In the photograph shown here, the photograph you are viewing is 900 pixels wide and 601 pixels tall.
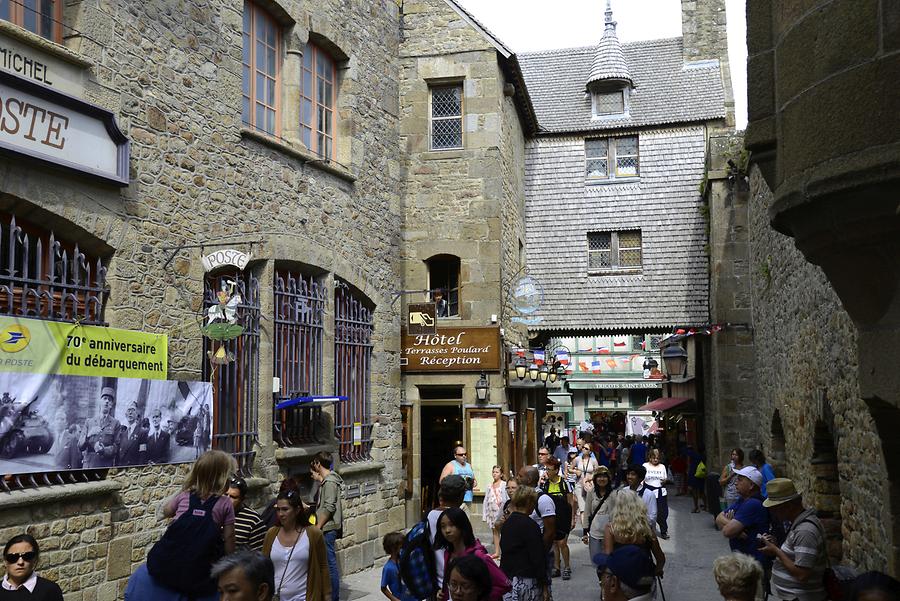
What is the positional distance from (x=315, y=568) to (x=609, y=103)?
18731mm

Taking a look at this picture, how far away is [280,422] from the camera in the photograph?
36.6 feet

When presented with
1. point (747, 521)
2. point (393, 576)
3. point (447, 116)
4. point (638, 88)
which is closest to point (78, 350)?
point (393, 576)

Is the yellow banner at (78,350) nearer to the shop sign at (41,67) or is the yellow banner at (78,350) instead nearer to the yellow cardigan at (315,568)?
the shop sign at (41,67)

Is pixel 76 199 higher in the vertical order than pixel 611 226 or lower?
lower

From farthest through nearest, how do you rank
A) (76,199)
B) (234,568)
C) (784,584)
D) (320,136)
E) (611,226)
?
(611,226)
(320,136)
(76,199)
(784,584)
(234,568)

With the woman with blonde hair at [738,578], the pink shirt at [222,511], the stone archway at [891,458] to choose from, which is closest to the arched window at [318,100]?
the pink shirt at [222,511]

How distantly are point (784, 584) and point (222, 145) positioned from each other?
22.9 ft

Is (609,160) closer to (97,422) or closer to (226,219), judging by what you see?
(226,219)

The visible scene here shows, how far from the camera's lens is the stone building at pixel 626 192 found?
2111 cm

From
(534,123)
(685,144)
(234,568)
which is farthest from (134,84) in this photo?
(685,144)

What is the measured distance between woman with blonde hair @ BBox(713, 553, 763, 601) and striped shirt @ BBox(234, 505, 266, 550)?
10.9ft

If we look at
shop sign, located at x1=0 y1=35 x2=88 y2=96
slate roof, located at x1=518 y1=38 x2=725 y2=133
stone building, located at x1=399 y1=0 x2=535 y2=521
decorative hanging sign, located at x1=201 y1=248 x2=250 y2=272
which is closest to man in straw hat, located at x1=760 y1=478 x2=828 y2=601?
decorative hanging sign, located at x1=201 y1=248 x2=250 y2=272

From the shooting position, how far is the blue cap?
5.28m

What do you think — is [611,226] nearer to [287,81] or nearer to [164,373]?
[287,81]
